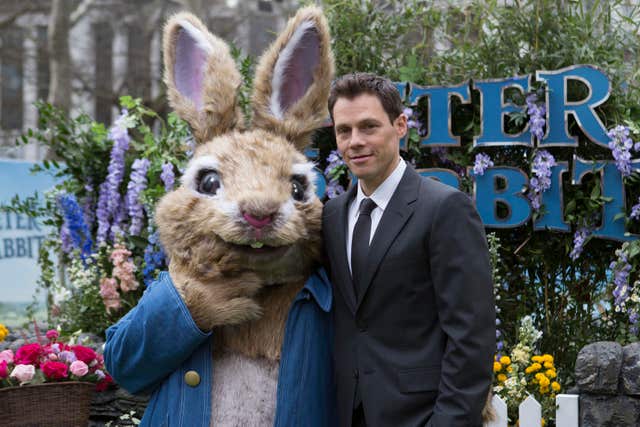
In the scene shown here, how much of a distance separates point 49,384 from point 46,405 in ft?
0.36

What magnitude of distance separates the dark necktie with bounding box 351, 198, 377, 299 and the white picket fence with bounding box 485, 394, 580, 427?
5.28ft

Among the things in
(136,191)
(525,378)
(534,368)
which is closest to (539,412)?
(534,368)

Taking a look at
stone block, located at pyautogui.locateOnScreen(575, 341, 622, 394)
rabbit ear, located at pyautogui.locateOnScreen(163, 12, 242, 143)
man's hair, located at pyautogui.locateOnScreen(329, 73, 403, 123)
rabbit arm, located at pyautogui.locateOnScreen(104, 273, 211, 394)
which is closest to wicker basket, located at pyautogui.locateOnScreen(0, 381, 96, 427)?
rabbit arm, located at pyautogui.locateOnScreen(104, 273, 211, 394)

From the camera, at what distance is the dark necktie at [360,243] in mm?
2338

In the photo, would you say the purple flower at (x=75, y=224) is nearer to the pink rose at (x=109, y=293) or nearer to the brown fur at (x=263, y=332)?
the pink rose at (x=109, y=293)

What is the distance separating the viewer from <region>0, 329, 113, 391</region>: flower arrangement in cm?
380

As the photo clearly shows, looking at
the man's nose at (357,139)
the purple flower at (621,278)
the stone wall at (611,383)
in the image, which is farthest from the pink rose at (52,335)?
the purple flower at (621,278)

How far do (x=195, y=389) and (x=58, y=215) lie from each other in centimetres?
356

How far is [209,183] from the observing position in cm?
255

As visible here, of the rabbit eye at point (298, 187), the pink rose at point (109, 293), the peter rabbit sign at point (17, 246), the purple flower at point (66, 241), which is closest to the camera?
the rabbit eye at point (298, 187)

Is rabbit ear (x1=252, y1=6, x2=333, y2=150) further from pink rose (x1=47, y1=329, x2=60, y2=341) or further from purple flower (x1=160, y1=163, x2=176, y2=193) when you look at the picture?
pink rose (x1=47, y1=329, x2=60, y2=341)

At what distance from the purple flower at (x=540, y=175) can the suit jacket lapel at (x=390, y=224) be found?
7.35 feet

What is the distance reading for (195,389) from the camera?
2.39 metres

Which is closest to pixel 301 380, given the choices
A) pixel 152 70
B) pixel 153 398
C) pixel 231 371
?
pixel 231 371
